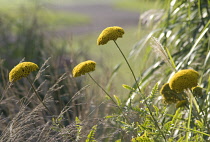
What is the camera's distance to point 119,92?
391cm

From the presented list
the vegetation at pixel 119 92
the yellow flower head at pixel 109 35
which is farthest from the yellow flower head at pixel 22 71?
the yellow flower head at pixel 109 35

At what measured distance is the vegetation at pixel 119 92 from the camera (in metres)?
2.07

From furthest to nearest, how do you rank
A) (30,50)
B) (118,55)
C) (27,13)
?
(118,55) → (27,13) → (30,50)

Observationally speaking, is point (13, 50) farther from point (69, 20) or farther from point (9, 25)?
point (69, 20)

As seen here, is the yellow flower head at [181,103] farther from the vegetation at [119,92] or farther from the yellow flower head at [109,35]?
the yellow flower head at [109,35]

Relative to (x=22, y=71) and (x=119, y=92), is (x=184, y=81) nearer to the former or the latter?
(x=22, y=71)

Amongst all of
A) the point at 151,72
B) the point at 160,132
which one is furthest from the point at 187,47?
the point at 160,132

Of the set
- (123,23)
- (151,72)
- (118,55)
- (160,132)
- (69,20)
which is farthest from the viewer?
(69,20)

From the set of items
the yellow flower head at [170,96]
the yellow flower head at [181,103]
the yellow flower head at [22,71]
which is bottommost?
the yellow flower head at [181,103]

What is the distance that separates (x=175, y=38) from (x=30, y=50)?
2.10 m

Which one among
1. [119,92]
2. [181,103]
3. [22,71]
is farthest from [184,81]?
[119,92]

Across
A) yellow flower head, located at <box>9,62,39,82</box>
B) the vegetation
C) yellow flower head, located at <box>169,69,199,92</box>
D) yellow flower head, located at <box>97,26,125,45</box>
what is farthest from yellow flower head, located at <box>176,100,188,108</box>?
yellow flower head, located at <box>9,62,39,82</box>

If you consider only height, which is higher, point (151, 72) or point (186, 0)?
point (186, 0)

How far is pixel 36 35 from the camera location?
5180 mm
